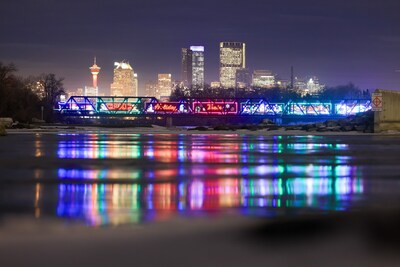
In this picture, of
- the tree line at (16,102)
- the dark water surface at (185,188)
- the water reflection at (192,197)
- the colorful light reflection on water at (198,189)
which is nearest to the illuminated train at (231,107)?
the tree line at (16,102)

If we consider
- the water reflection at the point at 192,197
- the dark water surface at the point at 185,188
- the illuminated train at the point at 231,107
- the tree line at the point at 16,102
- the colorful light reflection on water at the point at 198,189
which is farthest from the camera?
the illuminated train at the point at 231,107

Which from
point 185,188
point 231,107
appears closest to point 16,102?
point 231,107

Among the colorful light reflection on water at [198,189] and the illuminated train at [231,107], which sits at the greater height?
the illuminated train at [231,107]

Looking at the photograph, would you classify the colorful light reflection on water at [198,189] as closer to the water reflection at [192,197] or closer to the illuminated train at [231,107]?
the water reflection at [192,197]

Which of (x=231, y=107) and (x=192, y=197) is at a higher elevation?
(x=231, y=107)

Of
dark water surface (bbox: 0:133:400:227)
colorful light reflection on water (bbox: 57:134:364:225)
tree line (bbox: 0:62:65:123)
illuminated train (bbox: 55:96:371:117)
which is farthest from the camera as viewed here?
illuminated train (bbox: 55:96:371:117)

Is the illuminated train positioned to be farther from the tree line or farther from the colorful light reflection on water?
the colorful light reflection on water

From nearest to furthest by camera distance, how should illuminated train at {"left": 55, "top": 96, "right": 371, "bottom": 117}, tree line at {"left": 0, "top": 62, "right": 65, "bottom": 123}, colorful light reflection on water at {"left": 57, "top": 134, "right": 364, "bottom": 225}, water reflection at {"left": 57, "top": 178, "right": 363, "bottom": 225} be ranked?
water reflection at {"left": 57, "top": 178, "right": 363, "bottom": 225} → colorful light reflection on water at {"left": 57, "top": 134, "right": 364, "bottom": 225} → tree line at {"left": 0, "top": 62, "right": 65, "bottom": 123} → illuminated train at {"left": 55, "top": 96, "right": 371, "bottom": 117}

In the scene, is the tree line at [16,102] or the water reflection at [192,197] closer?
the water reflection at [192,197]

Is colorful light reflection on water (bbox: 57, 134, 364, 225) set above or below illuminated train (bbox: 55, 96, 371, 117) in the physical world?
below

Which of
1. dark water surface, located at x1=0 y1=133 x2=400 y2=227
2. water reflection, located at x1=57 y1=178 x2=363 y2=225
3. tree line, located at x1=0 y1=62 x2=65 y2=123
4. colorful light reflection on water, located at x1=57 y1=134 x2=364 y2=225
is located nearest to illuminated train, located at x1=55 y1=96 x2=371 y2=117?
tree line, located at x1=0 y1=62 x2=65 y2=123

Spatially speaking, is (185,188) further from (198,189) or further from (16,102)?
(16,102)

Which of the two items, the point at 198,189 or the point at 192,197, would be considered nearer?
the point at 192,197

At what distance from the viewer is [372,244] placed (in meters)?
8.35
